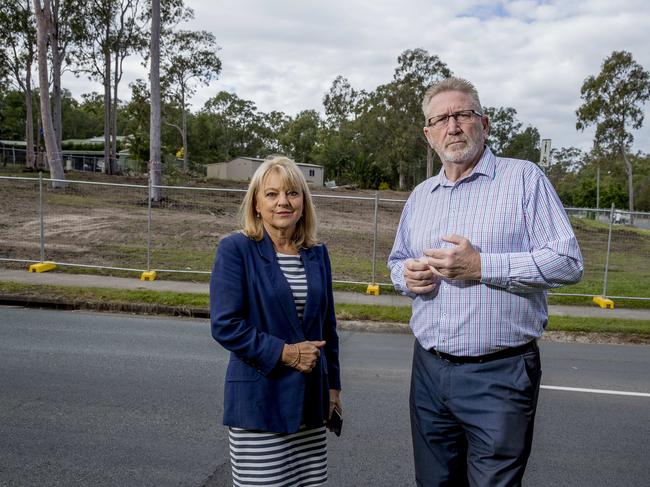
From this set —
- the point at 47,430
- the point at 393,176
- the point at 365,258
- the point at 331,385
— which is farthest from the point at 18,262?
the point at 393,176

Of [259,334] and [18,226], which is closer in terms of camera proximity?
[259,334]

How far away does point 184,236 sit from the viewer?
49.1ft

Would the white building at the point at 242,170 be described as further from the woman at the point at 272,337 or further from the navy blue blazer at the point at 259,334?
the navy blue blazer at the point at 259,334

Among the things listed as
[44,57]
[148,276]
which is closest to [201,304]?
[148,276]

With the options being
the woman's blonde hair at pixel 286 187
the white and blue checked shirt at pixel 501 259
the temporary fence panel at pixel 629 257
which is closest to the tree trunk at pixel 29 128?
the temporary fence panel at pixel 629 257

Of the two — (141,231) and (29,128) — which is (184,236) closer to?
(141,231)

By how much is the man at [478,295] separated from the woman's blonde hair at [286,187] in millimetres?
523

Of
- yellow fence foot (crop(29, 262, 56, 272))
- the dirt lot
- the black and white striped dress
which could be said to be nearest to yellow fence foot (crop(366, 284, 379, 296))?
the dirt lot

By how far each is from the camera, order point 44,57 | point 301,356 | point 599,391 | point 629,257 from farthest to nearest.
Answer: point 44,57
point 629,257
point 599,391
point 301,356

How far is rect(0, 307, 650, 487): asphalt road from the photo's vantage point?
374cm

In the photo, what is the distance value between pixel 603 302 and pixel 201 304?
7782 millimetres

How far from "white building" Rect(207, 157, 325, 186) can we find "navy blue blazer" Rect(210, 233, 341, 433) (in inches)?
2344

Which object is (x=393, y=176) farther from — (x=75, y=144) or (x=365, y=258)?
(x=365, y=258)

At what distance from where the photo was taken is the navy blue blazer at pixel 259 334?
2.29 metres
